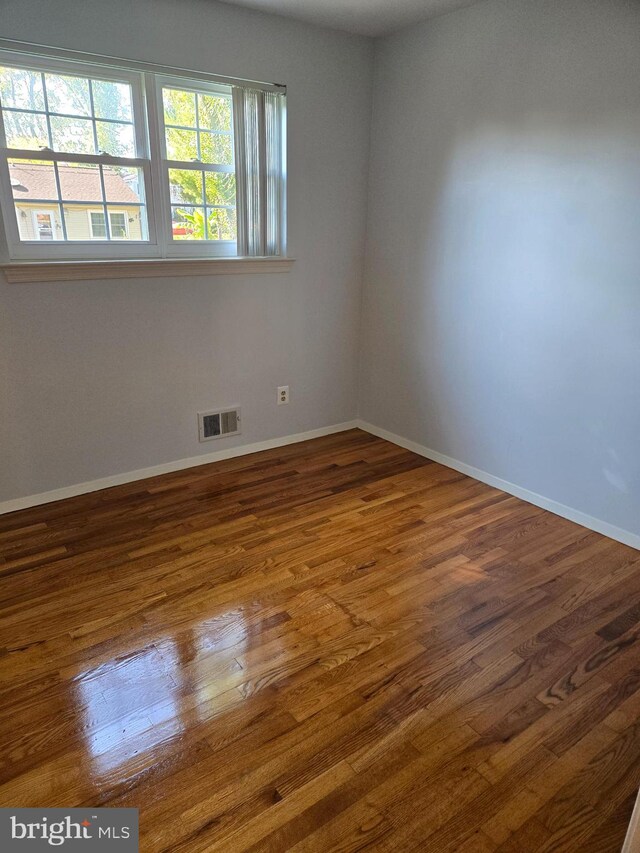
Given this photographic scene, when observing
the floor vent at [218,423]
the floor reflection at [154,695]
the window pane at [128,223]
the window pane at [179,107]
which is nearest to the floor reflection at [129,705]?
the floor reflection at [154,695]

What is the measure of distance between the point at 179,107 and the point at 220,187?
43 centimetres

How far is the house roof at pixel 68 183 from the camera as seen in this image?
268 centimetres

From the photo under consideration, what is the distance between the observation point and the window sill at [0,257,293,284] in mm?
2693

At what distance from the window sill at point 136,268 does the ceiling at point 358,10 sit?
126 cm

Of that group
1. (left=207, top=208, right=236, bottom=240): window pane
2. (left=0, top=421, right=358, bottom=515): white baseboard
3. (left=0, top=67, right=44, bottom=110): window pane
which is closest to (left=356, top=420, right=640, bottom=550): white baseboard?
(left=0, top=421, right=358, bottom=515): white baseboard

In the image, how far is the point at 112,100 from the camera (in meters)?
2.80

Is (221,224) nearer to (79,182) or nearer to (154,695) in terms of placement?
(79,182)

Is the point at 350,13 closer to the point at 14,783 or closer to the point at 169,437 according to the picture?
the point at 169,437

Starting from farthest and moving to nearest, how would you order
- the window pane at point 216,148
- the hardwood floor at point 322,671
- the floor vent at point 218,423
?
the floor vent at point 218,423, the window pane at point 216,148, the hardwood floor at point 322,671

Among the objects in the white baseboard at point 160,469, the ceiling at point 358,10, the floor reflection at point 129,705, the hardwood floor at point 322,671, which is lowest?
the floor reflection at point 129,705

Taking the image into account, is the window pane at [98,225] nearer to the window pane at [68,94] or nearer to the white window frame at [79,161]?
the white window frame at [79,161]

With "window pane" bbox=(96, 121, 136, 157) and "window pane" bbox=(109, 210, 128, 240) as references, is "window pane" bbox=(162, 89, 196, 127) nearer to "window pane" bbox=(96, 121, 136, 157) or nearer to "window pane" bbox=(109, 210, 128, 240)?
"window pane" bbox=(96, 121, 136, 157)

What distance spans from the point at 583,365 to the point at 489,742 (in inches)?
71.6

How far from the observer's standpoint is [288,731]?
172 centimetres
